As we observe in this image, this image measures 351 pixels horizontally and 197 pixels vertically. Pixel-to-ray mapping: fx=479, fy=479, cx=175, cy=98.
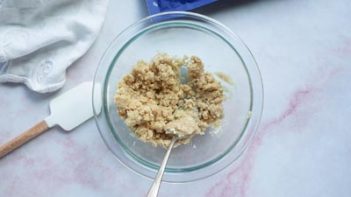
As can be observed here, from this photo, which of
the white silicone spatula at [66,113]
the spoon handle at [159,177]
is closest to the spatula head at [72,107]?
the white silicone spatula at [66,113]

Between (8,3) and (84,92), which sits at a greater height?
(8,3)

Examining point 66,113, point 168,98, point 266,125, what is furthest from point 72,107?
point 266,125

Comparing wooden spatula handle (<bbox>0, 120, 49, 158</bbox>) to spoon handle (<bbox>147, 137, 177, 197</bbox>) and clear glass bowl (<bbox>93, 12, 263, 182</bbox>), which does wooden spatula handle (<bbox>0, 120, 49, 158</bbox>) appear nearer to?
clear glass bowl (<bbox>93, 12, 263, 182</bbox>)

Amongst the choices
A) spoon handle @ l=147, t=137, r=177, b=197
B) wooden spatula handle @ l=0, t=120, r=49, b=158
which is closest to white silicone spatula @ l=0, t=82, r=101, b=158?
wooden spatula handle @ l=0, t=120, r=49, b=158

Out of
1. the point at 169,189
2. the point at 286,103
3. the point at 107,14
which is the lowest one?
the point at 169,189

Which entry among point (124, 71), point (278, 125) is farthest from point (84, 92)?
point (278, 125)

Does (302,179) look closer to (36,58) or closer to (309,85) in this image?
(309,85)

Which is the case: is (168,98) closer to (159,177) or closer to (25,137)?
(159,177)
